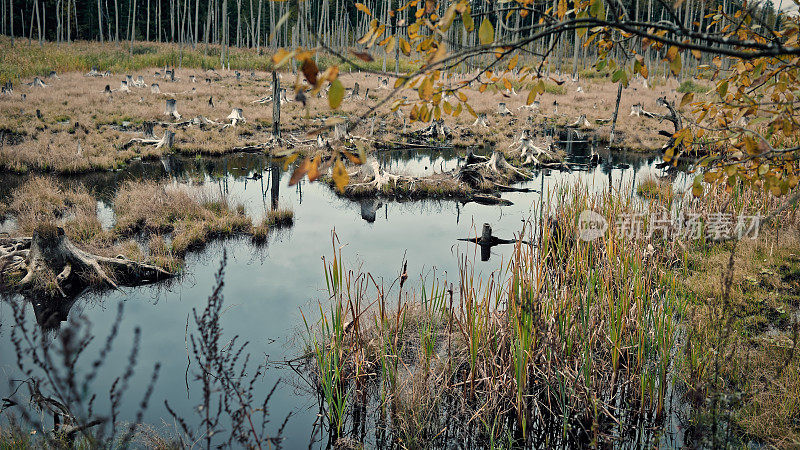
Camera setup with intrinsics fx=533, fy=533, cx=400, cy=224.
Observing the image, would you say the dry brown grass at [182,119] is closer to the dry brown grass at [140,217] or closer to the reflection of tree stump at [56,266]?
the dry brown grass at [140,217]

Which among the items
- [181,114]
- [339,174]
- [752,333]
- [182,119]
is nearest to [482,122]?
[182,119]

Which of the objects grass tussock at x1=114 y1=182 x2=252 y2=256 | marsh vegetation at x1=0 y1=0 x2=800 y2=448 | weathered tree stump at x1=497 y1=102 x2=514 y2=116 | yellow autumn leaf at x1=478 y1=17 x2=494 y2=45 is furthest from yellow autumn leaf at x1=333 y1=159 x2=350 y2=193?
weathered tree stump at x1=497 y1=102 x2=514 y2=116

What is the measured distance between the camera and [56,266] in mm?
7008

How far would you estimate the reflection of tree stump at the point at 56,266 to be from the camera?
673cm

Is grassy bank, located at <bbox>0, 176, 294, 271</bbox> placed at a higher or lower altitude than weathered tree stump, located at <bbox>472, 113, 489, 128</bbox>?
lower

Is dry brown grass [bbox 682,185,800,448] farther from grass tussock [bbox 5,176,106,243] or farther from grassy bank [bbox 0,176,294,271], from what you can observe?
grass tussock [bbox 5,176,106,243]

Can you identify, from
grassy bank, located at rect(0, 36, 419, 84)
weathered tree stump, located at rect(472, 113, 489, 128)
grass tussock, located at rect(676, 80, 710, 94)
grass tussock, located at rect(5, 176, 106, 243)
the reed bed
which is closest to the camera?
the reed bed

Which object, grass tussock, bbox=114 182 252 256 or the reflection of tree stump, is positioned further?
grass tussock, bbox=114 182 252 256

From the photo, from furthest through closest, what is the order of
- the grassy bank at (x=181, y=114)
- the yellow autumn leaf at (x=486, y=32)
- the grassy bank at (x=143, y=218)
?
the grassy bank at (x=181, y=114) < the grassy bank at (x=143, y=218) < the yellow autumn leaf at (x=486, y=32)

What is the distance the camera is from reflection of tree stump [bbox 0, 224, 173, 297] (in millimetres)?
6727

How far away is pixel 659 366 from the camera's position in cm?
465

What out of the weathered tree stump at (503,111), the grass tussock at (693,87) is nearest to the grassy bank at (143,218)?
the weathered tree stump at (503,111)

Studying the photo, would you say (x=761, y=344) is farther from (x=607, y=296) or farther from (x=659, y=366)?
(x=607, y=296)

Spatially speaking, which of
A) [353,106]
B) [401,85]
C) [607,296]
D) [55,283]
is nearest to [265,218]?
[55,283]
